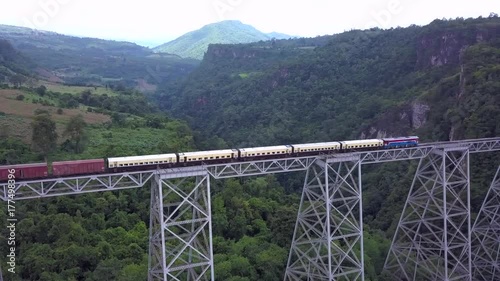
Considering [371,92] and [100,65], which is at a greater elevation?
[100,65]

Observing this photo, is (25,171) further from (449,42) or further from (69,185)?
(449,42)

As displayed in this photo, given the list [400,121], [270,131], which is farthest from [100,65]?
[400,121]

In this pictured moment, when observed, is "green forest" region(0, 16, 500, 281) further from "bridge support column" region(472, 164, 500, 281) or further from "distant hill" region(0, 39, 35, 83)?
"bridge support column" region(472, 164, 500, 281)

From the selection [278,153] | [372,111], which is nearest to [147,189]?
[278,153]

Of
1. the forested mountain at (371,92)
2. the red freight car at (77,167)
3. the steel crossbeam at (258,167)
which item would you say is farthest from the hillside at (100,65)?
the red freight car at (77,167)

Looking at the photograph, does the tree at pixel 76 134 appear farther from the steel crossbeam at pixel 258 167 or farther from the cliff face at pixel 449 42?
the cliff face at pixel 449 42
